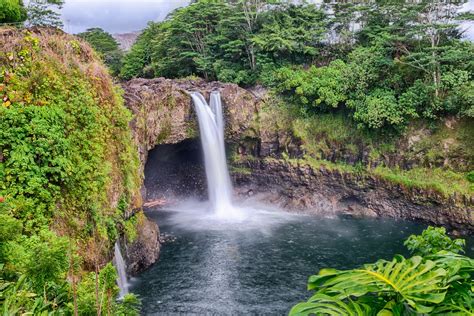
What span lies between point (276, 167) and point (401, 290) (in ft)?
58.3

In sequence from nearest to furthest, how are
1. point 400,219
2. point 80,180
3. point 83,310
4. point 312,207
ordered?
1. point 83,310
2. point 80,180
3. point 400,219
4. point 312,207

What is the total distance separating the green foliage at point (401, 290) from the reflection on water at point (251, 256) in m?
A: 7.97

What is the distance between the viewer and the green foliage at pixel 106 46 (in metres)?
35.8

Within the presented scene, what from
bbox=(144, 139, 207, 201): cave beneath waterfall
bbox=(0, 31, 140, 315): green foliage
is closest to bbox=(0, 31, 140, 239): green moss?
bbox=(0, 31, 140, 315): green foliage

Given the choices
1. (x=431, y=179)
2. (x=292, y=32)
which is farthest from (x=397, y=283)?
(x=292, y=32)

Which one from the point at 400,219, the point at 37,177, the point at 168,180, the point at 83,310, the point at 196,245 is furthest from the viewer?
the point at 168,180

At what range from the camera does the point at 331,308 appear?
244cm

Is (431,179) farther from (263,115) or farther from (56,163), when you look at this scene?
(56,163)

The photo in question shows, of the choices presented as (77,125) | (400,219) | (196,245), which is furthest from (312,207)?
(77,125)

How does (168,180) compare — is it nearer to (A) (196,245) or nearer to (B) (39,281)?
(A) (196,245)

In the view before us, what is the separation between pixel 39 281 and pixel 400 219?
16915mm

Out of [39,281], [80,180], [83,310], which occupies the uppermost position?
[80,180]

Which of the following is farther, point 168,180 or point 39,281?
point 168,180

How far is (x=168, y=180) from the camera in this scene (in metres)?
22.0
